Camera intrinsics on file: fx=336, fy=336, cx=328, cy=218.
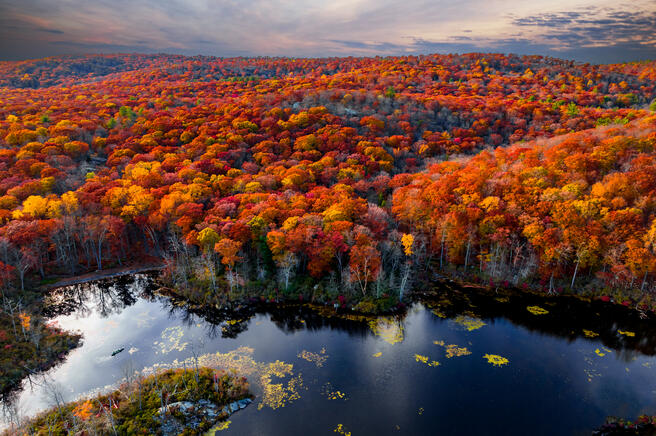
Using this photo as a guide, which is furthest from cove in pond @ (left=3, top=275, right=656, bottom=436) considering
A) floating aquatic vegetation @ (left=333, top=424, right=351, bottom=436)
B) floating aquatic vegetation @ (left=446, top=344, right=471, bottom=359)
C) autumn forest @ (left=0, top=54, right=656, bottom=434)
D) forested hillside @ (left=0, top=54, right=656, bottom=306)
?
forested hillside @ (left=0, top=54, right=656, bottom=306)

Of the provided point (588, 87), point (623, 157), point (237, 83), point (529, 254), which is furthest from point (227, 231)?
point (588, 87)

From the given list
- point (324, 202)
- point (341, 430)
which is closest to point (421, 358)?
point (341, 430)

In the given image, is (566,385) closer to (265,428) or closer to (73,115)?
(265,428)

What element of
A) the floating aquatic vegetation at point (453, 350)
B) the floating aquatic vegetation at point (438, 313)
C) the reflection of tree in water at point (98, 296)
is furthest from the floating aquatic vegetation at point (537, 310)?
the reflection of tree in water at point (98, 296)

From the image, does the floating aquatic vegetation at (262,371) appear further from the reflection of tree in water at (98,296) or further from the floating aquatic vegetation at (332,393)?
the reflection of tree in water at (98,296)

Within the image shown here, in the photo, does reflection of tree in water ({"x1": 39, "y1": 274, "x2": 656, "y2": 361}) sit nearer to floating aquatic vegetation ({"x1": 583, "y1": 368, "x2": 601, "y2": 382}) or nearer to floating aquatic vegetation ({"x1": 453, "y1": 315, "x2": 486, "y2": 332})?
floating aquatic vegetation ({"x1": 453, "y1": 315, "x2": 486, "y2": 332})
